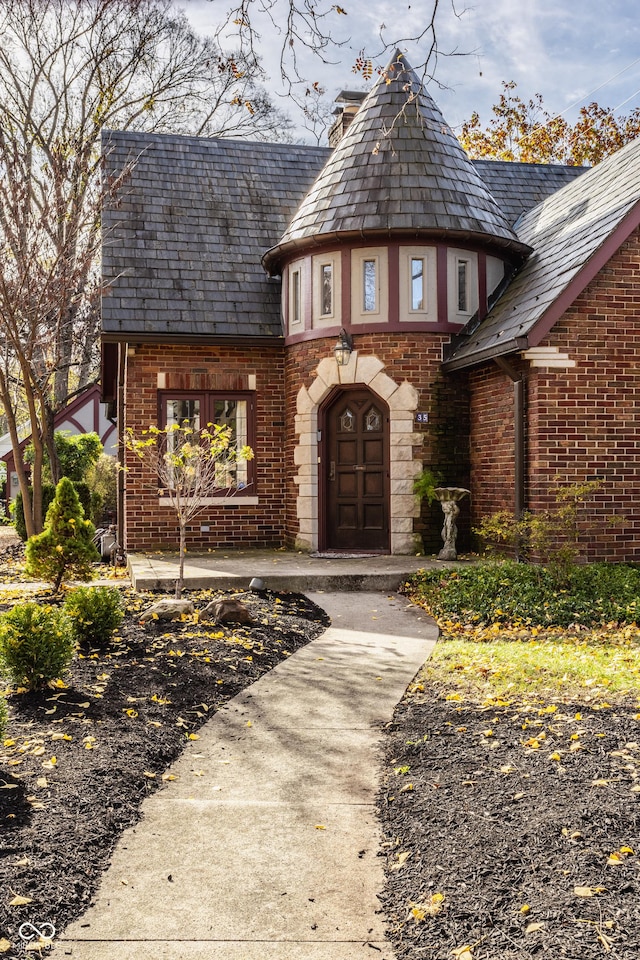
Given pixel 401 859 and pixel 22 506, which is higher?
pixel 22 506

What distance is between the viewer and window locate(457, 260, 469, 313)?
12.5 m

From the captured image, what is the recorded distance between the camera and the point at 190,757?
4613mm

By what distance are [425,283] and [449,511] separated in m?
3.34

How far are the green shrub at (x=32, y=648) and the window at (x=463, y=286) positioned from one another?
8.68 meters

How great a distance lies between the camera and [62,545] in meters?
9.15

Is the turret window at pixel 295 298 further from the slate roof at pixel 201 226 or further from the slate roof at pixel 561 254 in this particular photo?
the slate roof at pixel 561 254

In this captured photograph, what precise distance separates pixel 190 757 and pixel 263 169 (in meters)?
13.2

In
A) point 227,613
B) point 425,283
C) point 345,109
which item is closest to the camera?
point 227,613

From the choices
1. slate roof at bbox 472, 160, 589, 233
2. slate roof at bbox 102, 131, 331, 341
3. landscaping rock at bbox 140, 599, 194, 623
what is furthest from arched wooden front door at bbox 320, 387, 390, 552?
slate roof at bbox 472, 160, 589, 233

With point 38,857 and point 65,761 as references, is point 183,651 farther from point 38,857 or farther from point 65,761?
point 38,857

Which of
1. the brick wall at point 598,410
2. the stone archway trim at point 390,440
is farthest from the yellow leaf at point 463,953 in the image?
the stone archway trim at point 390,440

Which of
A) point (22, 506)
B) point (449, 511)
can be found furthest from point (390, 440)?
point (22, 506)

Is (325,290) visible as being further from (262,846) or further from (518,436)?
(262,846)

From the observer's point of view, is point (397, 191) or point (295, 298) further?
point (295, 298)
